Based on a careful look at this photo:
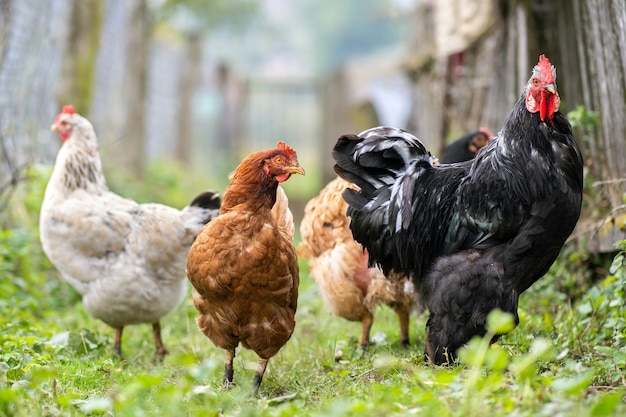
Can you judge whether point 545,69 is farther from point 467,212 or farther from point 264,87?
point 264,87

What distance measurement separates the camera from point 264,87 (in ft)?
80.4

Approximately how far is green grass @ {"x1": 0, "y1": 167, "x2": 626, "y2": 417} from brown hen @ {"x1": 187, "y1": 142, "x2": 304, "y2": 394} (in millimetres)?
350

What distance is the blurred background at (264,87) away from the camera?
6023 mm

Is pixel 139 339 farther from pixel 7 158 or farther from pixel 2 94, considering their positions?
pixel 2 94

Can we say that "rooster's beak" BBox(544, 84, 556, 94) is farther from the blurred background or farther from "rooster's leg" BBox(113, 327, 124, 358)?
"rooster's leg" BBox(113, 327, 124, 358)

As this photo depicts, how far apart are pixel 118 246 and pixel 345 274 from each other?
186 centimetres

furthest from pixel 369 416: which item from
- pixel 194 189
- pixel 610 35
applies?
pixel 194 189

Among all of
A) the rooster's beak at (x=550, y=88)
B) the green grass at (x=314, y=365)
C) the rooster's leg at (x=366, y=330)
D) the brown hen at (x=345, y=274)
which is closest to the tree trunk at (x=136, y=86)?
the green grass at (x=314, y=365)

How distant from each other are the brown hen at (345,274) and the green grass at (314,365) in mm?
308

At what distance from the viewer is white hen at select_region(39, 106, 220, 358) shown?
5898mm

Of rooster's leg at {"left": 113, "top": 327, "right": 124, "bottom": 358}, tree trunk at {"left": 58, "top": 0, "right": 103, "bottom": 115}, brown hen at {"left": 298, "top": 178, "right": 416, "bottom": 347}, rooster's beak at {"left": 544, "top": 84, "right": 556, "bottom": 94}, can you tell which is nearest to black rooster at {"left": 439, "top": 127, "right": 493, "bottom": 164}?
brown hen at {"left": 298, "top": 178, "right": 416, "bottom": 347}

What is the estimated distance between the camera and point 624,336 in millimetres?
4434

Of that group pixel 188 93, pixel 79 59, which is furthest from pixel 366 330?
pixel 188 93

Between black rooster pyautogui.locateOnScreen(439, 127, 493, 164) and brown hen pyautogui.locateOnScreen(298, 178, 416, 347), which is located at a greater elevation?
black rooster pyautogui.locateOnScreen(439, 127, 493, 164)
